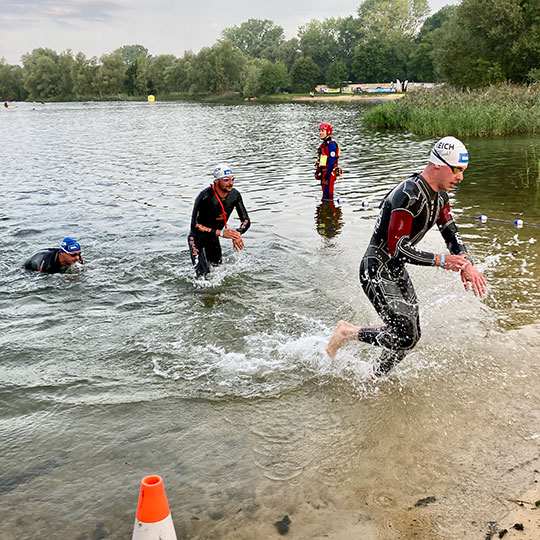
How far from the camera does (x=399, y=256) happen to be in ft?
16.9

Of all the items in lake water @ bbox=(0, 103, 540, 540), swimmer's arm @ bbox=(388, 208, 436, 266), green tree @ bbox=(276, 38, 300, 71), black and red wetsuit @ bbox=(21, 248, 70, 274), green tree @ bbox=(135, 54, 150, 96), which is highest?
green tree @ bbox=(276, 38, 300, 71)

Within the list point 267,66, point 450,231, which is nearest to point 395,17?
point 267,66

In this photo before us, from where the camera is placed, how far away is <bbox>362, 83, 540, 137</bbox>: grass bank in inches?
1030

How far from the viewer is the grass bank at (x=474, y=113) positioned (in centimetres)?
2616

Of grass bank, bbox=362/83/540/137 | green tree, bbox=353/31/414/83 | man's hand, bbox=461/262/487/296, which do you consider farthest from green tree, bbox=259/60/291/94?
man's hand, bbox=461/262/487/296

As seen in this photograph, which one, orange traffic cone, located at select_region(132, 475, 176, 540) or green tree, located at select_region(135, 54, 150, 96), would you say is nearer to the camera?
orange traffic cone, located at select_region(132, 475, 176, 540)

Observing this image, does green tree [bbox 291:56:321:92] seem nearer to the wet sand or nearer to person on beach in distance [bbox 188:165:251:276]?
person on beach in distance [bbox 188:165:251:276]

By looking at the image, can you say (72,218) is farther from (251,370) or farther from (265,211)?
(251,370)

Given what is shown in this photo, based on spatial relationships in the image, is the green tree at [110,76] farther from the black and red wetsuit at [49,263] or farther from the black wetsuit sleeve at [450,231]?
the black wetsuit sleeve at [450,231]

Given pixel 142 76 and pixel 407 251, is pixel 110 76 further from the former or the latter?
pixel 407 251

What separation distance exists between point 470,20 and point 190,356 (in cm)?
4913

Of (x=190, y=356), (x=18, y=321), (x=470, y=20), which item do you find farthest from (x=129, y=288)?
(x=470, y=20)

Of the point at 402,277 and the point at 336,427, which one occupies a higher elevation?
the point at 402,277

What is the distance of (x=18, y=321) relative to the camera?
809cm
